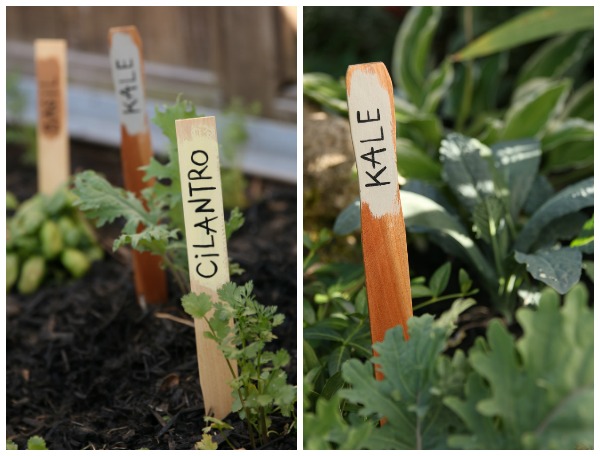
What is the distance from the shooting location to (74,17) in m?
2.73

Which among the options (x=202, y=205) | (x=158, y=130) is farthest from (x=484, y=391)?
(x=158, y=130)

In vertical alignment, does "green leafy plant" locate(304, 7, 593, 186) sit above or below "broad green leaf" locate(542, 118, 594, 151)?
above

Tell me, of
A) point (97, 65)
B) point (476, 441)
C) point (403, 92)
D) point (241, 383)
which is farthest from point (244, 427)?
point (97, 65)

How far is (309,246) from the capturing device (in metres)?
1.19

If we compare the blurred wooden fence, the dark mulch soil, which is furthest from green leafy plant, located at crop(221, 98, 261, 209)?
the blurred wooden fence

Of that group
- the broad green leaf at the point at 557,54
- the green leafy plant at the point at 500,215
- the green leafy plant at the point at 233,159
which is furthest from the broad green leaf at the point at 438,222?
the broad green leaf at the point at 557,54

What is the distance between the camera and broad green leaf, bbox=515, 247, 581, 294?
1034 mm

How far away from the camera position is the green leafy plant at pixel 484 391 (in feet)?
2.28

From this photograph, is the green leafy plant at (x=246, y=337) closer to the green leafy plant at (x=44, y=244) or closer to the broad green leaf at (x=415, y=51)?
the green leafy plant at (x=44, y=244)

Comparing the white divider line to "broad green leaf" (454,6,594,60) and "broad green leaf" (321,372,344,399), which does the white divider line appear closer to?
"broad green leaf" (454,6,594,60)

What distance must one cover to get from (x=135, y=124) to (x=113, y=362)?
0.42 metres

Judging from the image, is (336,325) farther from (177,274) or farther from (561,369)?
(561,369)

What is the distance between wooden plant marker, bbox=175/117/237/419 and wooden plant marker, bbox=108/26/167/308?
1.22ft
